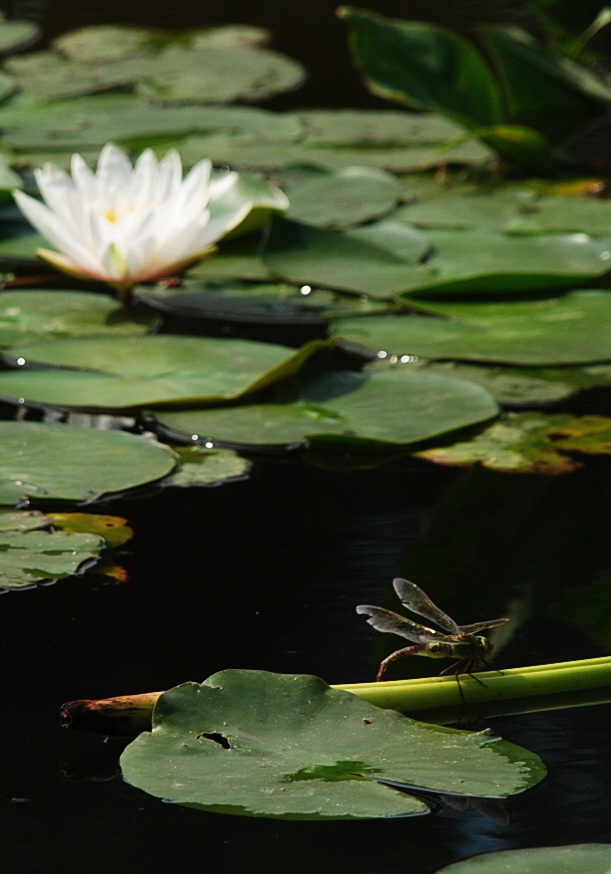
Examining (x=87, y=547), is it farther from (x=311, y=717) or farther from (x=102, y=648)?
(x=311, y=717)

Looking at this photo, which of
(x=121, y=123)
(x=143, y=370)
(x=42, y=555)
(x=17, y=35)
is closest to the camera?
(x=42, y=555)

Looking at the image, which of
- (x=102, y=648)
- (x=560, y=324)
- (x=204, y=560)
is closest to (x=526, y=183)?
(x=560, y=324)

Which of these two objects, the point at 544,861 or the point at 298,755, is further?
the point at 298,755

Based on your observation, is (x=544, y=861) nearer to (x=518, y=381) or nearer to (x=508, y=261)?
(x=518, y=381)

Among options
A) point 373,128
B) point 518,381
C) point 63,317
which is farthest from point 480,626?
point 373,128

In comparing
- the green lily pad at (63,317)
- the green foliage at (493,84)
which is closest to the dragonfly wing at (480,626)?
the green lily pad at (63,317)

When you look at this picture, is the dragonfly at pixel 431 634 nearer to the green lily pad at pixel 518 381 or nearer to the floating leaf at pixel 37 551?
the floating leaf at pixel 37 551

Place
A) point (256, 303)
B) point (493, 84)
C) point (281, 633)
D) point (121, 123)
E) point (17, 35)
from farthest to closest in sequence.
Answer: point (17, 35) → point (121, 123) → point (493, 84) → point (256, 303) → point (281, 633)
